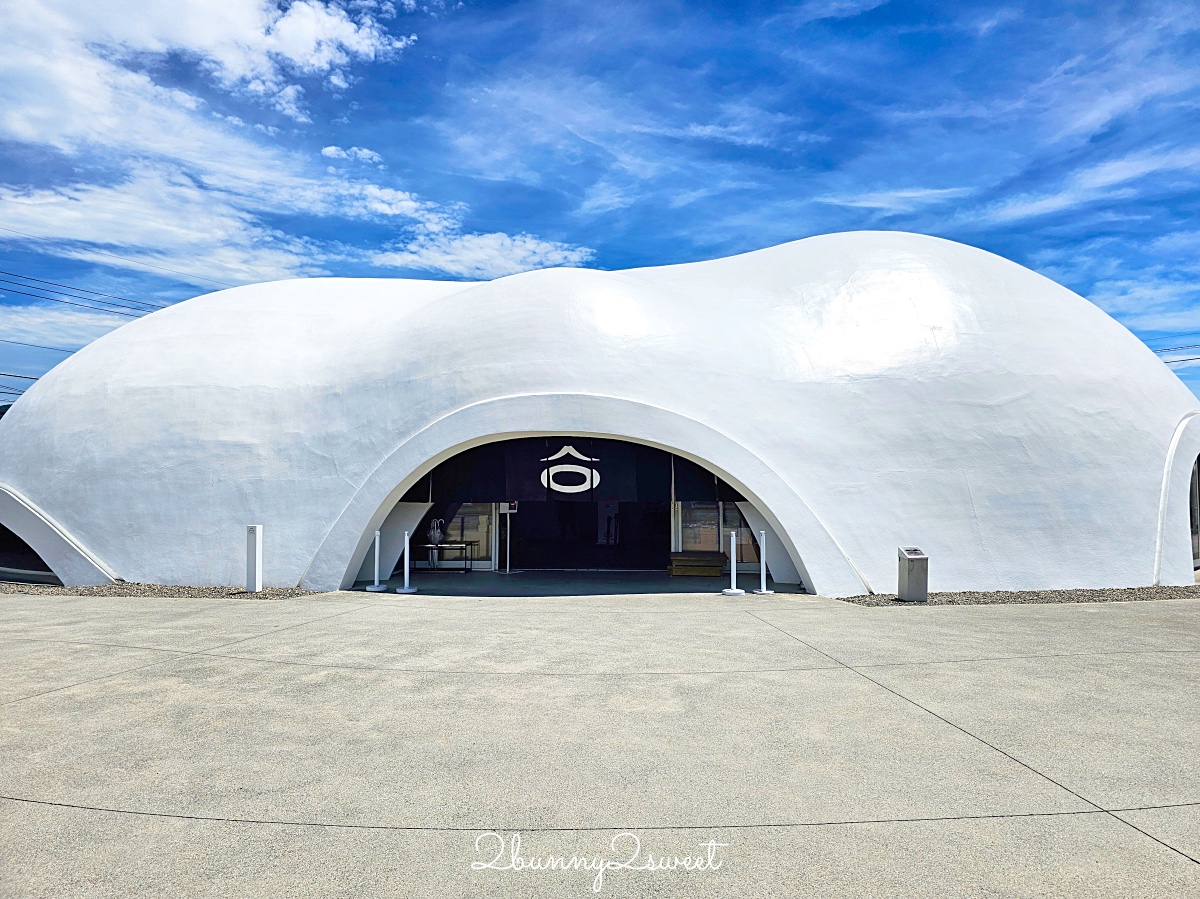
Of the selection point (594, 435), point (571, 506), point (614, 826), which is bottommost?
point (614, 826)

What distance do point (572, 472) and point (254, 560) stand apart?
18.3ft

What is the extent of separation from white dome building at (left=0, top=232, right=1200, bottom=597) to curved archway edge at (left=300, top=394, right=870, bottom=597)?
1.6 inches

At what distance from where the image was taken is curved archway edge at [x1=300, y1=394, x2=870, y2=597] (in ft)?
43.7

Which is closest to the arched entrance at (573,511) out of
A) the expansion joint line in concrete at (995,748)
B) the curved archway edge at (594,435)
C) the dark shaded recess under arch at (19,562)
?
the curved archway edge at (594,435)

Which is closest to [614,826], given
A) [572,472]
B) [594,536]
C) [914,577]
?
[914,577]

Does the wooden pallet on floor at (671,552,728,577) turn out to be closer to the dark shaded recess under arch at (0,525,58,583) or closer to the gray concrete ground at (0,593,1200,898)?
the gray concrete ground at (0,593,1200,898)

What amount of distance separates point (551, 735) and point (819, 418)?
9616mm

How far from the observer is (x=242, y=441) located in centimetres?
1488

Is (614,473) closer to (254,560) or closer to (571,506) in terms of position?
(571,506)

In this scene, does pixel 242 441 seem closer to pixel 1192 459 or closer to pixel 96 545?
pixel 96 545

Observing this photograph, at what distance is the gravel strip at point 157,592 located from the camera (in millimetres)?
13445

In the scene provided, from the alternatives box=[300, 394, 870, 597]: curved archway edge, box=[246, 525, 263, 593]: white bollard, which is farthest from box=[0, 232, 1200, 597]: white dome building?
box=[246, 525, 263, 593]: white bollard

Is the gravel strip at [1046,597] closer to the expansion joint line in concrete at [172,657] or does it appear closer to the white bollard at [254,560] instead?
the expansion joint line in concrete at [172,657]

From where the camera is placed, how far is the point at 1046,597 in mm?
12867
